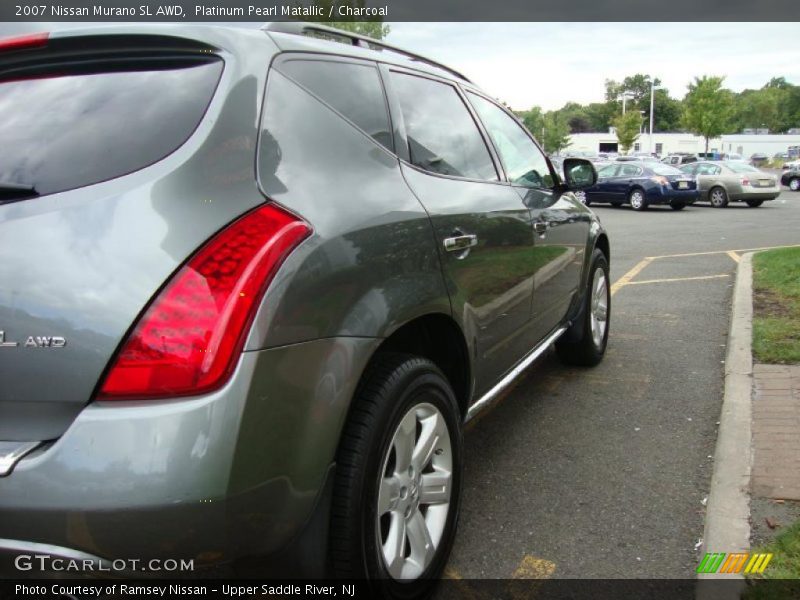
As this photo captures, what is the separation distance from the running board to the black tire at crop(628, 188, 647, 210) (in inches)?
690

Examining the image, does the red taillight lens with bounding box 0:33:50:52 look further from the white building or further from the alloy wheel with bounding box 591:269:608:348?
the white building

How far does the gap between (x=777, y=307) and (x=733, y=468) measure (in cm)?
363

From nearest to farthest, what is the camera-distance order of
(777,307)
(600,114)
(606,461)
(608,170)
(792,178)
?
(606,461)
(777,307)
(608,170)
(792,178)
(600,114)

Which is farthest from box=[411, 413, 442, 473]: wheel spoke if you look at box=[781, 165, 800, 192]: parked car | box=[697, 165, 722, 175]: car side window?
box=[781, 165, 800, 192]: parked car

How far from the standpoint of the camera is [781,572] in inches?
95.3

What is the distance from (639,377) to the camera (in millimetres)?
4816

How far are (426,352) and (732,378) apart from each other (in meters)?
2.86

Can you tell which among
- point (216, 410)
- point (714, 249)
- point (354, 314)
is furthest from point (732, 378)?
point (714, 249)

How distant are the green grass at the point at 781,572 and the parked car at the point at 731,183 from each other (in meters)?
20.5

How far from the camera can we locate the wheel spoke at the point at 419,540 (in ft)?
7.50

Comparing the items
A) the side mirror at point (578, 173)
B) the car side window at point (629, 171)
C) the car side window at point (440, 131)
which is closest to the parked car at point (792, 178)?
the car side window at point (629, 171)

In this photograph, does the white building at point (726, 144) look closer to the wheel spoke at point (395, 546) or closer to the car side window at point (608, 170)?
the car side window at point (608, 170)

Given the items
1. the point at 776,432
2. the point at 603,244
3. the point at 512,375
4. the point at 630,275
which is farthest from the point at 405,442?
the point at 630,275

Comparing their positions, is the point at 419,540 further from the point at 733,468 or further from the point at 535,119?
the point at 535,119
